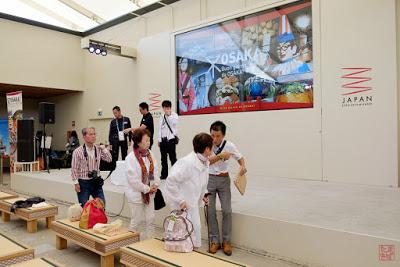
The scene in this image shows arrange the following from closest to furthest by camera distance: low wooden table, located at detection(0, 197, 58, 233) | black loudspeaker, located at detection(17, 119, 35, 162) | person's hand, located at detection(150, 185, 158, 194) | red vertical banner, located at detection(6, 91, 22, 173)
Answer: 1. person's hand, located at detection(150, 185, 158, 194)
2. low wooden table, located at detection(0, 197, 58, 233)
3. black loudspeaker, located at detection(17, 119, 35, 162)
4. red vertical banner, located at detection(6, 91, 22, 173)

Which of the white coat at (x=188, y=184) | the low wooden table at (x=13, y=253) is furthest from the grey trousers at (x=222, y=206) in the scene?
the low wooden table at (x=13, y=253)

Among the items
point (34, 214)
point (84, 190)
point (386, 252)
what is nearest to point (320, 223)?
point (386, 252)

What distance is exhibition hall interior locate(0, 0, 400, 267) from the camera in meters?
2.91

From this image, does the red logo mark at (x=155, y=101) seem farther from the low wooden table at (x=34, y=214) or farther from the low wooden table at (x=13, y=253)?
the low wooden table at (x=13, y=253)

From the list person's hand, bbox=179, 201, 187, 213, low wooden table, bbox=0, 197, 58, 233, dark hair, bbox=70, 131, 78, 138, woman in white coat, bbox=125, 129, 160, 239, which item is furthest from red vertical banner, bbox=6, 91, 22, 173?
person's hand, bbox=179, 201, 187, 213

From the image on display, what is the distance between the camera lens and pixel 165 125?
217 inches

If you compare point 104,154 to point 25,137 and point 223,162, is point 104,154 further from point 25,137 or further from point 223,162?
point 25,137

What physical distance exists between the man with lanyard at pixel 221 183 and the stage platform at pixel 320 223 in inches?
9.1

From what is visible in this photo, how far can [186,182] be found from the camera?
2732 mm

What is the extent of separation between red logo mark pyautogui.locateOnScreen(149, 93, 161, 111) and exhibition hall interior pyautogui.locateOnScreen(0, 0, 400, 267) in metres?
0.05

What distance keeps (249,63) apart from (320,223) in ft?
13.9

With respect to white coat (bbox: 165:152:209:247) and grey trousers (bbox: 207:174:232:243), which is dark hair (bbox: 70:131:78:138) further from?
white coat (bbox: 165:152:209:247)

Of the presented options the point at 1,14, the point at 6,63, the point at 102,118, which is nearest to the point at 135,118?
the point at 102,118

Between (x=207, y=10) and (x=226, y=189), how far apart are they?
5.71 meters
